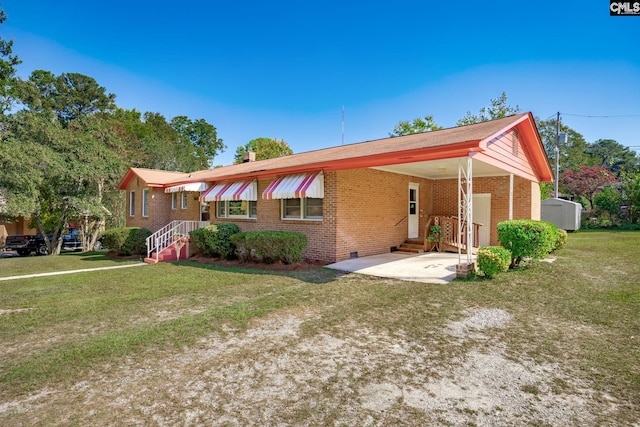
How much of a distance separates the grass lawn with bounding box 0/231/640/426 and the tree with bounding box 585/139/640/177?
86969 millimetres

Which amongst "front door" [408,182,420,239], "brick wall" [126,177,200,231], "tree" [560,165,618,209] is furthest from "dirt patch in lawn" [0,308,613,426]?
"tree" [560,165,618,209]

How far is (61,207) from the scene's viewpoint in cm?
1809

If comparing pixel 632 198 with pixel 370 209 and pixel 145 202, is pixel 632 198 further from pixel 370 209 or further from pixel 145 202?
pixel 145 202

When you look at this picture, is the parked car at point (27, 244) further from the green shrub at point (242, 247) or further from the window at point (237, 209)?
the green shrub at point (242, 247)

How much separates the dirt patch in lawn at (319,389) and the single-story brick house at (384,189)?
16.7ft

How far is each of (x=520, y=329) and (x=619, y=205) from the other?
101 ft

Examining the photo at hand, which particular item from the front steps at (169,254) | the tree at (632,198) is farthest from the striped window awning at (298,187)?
the tree at (632,198)

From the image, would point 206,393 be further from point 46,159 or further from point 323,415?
point 46,159

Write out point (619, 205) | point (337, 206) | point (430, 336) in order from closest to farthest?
point (430, 336) < point (337, 206) < point (619, 205)

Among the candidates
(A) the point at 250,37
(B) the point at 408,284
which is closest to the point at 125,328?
(B) the point at 408,284

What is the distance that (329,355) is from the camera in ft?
12.8

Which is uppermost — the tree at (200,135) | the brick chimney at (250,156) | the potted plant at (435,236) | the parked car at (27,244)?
the tree at (200,135)

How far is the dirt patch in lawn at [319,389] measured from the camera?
2.67m

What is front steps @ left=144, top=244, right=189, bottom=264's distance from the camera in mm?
13002
